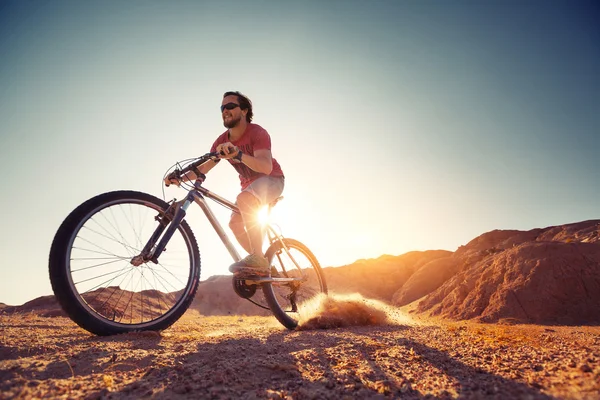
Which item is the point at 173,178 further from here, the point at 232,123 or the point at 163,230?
the point at 232,123

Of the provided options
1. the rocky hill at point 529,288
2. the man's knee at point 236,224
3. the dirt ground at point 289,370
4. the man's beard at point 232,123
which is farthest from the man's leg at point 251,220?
the rocky hill at point 529,288

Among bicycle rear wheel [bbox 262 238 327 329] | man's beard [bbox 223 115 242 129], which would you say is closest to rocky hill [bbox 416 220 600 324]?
bicycle rear wheel [bbox 262 238 327 329]

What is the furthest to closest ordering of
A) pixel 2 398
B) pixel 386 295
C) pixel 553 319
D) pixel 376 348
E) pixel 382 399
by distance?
pixel 386 295 → pixel 553 319 → pixel 376 348 → pixel 382 399 → pixel 2 398

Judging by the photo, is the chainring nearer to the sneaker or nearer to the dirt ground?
the sneaker

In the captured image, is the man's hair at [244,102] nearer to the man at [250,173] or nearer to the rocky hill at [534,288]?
the man at [250,173]

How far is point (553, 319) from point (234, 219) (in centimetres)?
1275

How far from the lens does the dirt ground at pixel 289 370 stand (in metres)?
1.67

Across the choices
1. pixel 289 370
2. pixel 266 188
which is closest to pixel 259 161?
pixel 266 188

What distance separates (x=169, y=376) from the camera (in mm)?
1953

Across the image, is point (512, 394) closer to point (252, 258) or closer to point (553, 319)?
point (252, 258)

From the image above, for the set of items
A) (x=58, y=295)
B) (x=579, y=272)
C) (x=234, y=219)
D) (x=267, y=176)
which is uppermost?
(x=267, y=176)

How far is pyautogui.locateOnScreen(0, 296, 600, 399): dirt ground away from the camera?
167 cm

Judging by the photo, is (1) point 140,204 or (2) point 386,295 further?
(2) point 386,295

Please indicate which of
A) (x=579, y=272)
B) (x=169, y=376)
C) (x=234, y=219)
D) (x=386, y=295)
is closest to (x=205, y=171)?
(x=234, y=219)
